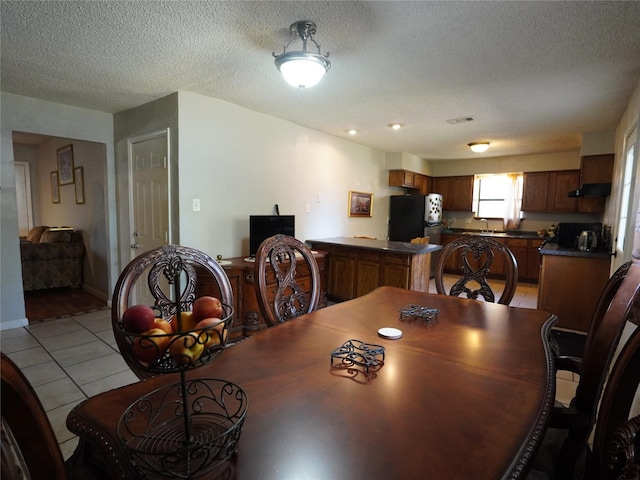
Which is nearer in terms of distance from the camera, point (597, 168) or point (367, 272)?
point (367, 272)

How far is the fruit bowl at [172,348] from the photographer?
1.96ft

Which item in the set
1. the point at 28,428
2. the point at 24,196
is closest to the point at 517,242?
the point at 28,428

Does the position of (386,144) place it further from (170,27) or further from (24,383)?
(24,383)

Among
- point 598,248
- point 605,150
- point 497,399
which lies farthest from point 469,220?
point 497,399

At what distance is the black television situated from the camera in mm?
3592

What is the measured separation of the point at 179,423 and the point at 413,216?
5772mm

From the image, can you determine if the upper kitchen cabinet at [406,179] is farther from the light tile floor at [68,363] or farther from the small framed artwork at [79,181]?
the small framed artwork at [79,181]

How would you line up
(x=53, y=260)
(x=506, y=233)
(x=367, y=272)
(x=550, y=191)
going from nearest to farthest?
(x=367, y=272), (x=53, y=260), (x=550, y=191), (x=506, y=233)

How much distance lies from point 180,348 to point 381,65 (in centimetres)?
250

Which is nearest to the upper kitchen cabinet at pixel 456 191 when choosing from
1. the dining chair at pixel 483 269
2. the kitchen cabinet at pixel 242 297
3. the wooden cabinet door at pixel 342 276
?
the wooden cabinet door at pixel 342 276

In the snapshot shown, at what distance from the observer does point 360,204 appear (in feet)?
18.3

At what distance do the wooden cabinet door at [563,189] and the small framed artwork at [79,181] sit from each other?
307 inches

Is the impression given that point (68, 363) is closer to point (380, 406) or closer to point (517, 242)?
point (380, 406)

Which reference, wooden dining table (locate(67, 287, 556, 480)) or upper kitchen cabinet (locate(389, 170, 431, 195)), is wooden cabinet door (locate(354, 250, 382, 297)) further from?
wooden dining table (locate(67, 287, 556, 480))
